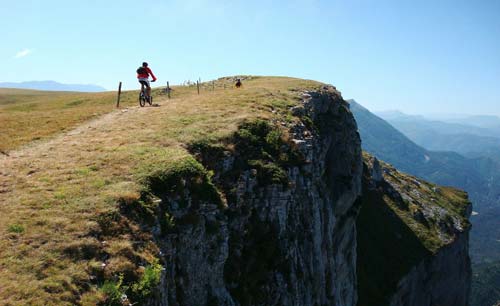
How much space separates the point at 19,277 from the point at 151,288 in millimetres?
4694

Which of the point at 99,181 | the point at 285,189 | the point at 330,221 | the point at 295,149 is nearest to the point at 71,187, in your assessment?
the point at 99,181

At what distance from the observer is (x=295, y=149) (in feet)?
106

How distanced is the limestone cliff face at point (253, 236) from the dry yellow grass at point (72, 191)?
253 centimetres

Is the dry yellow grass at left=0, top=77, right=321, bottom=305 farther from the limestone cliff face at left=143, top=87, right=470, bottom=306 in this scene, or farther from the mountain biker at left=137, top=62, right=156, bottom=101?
the mountain biker at left=137, top=62, right=156, bottom=101

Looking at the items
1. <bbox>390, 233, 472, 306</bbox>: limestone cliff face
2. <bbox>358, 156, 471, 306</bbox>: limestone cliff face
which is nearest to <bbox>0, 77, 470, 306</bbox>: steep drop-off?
<bbox>358, 156, 471, 306</bbox>: limestone cliff face

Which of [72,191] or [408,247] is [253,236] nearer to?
[72,191]

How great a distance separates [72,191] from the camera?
1881cm

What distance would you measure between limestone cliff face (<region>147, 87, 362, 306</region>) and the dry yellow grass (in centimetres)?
253

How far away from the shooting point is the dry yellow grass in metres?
13.4

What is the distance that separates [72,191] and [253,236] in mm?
11416

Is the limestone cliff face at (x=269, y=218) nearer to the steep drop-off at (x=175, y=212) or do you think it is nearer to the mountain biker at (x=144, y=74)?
A: the steep drop-off at (x=175, y=212)

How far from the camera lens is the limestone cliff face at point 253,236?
19.2 meters

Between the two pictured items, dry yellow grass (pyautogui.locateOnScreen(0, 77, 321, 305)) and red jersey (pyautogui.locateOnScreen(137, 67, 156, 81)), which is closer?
dry yellow grass (pyautogui.locateOnScreen(0, 77, 321, 305))

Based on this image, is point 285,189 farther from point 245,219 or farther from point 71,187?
point 71,187
